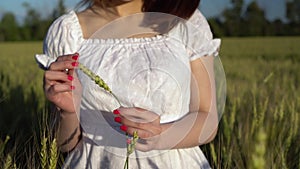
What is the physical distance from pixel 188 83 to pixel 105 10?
0.77 ft

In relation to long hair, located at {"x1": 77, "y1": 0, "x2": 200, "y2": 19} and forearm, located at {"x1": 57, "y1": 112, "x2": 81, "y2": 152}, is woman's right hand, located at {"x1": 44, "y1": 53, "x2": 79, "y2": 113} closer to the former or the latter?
forearm, located at {"x1": 57, "y1": 112, "x2": 81, "y2": 152}

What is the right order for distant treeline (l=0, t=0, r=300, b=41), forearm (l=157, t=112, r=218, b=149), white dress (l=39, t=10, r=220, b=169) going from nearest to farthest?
forearm (l=157, t=112, r=218, b=149) → white dress (l=39, t=10, r=220, b=169) → distant treeline (l=0, t=0, r=300, b=41)

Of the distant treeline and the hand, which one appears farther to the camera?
the distant treeline

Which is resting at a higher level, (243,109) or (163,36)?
(163,36)

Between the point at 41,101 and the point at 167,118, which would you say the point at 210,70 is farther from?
the point at 41,101

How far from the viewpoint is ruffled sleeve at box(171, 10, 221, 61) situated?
33.8 inches

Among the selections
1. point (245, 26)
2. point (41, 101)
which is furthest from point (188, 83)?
point (245, 26)

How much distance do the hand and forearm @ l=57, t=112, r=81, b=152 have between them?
19 cm

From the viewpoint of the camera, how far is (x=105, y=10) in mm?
936

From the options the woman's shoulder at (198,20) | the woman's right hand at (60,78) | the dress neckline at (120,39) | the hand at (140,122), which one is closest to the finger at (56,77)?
the woman's right hand at (60,78)

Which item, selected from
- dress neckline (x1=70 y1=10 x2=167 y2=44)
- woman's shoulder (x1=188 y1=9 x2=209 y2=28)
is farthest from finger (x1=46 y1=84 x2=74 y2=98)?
woman's shoulder (x1=188 y1=9 x2=209 y2=28)

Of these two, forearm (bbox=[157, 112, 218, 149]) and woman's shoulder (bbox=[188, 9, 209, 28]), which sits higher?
woman's shoulder (bbox=[188, 9, 209, 28])

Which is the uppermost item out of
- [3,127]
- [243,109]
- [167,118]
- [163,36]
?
[163,36]

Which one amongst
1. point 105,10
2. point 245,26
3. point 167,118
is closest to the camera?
point 167,118
